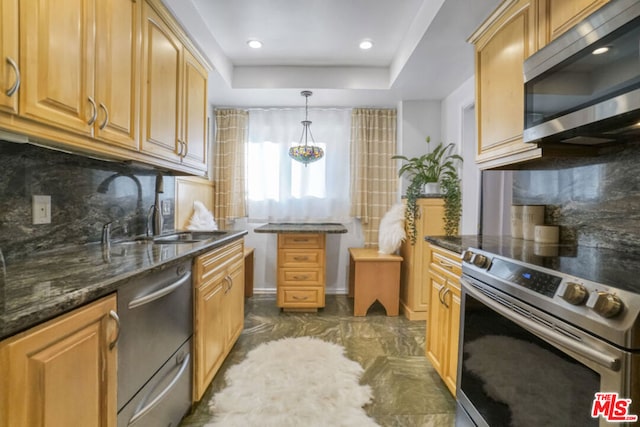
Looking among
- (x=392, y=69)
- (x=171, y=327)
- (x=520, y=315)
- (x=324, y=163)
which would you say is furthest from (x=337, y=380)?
(x=392, y=69)

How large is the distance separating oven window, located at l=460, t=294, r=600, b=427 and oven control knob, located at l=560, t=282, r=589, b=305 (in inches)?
7.5

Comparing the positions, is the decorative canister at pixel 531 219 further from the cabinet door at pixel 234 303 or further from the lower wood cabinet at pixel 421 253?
the cabinet door at pixel 234 303

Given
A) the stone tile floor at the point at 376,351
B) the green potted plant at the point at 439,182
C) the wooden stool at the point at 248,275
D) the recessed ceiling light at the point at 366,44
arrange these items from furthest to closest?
the wooden stool at the point at 248,275 → the green potted plant at the point at 439,182 → the recessed ceiling light at the point at 366,44 → the stone tile floor at the point at 376,351

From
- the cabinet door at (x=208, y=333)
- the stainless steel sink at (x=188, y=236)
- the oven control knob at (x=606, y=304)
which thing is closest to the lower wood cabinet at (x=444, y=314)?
the oven control knob at (x=606, y=304)

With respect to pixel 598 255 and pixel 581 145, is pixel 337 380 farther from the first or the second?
pixel 581 145

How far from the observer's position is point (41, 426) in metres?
0.71

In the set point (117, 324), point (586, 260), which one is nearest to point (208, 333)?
point (117, 324)

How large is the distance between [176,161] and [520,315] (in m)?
2.03

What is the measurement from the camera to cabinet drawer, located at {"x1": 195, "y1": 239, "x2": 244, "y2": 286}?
162 centimetres

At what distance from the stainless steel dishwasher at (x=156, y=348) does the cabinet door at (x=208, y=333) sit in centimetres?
5

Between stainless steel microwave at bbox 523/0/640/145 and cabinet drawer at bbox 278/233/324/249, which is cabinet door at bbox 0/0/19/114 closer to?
stainless steel microwave at bbox 523/0/640/145

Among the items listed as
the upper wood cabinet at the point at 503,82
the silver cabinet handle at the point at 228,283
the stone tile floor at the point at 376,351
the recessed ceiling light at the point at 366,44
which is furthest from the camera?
the recessed ceiling light at the point at 366,44

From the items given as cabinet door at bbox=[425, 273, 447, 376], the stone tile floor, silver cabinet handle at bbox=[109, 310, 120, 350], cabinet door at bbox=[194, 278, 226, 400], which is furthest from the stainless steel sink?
cabinet door at bbox=[425, 273, 447, 376]

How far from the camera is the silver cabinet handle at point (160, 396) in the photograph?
1101 mm
